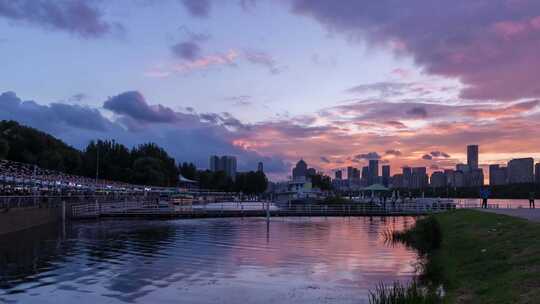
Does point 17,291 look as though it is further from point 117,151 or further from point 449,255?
point 117,151

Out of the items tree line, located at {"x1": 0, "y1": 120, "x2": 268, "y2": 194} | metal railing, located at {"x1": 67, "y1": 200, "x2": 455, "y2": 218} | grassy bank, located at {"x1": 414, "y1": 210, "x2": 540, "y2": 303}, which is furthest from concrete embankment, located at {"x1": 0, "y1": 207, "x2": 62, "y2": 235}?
tree line, located at {"x1": 0, "y1": 120, "x2": 268, "y2": 194}

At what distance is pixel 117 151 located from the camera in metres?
148

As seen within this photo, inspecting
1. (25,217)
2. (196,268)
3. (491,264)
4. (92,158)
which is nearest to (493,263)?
(491,264)

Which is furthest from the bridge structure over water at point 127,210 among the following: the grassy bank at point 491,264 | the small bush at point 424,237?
the grassy bank at point 491,264

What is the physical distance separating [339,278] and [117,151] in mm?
132925

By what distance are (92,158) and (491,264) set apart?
409ft

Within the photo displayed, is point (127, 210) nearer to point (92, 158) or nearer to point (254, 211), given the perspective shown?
point (254, 211)

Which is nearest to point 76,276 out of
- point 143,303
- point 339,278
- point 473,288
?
point 143,303

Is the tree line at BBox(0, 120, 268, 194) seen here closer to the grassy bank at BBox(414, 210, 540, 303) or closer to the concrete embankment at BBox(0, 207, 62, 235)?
the concrete embankment at BBox(0, 207, 62, 235)

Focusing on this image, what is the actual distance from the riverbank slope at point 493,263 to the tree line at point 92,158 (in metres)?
81.8

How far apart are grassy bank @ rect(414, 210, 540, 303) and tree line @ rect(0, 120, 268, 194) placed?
81564 mm

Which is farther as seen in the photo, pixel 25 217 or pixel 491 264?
pixel 25 217

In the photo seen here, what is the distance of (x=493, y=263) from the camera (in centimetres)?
1986

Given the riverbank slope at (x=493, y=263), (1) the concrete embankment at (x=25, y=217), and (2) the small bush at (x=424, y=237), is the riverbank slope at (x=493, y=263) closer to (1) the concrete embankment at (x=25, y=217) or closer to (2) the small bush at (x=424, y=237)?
(2) the small bush at (x=424, y=237)
